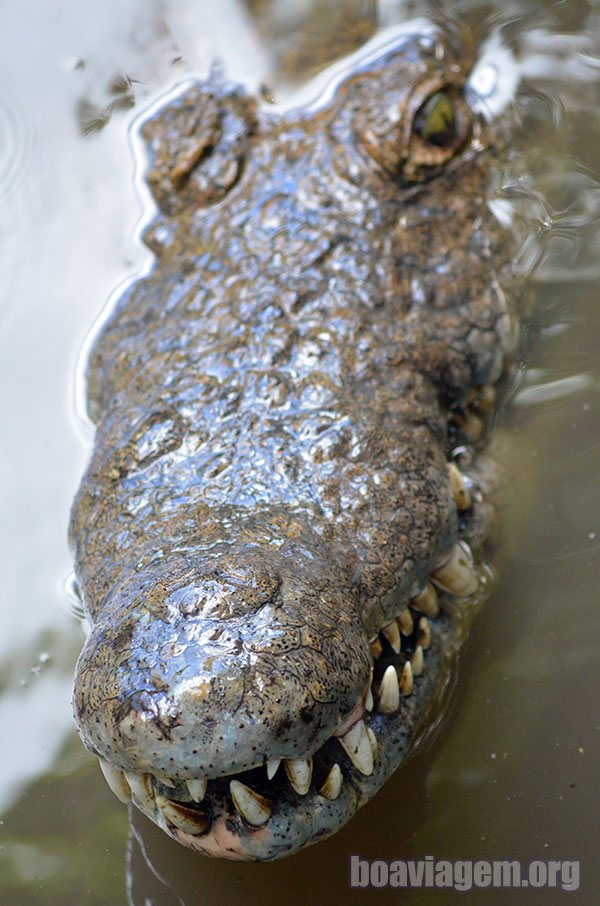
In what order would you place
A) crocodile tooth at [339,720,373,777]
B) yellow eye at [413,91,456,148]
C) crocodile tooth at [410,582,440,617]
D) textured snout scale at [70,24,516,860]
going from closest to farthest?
textured snout scale at [70,24,516,860], crocodile tooth at [339,720,373,777], crocodile tooth at [410,582,440,617], yellow eye at [413,91,456,148]

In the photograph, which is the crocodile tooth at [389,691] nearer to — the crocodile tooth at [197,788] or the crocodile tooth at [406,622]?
the crocodile tooth at [406,622]

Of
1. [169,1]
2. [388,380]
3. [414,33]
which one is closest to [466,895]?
[388,380]

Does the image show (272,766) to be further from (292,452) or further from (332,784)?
(292,452)

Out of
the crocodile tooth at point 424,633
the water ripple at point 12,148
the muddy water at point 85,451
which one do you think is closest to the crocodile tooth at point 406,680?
the crocodile tooth at point 424,633

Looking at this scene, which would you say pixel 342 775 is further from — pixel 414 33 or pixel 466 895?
pixel 414 33

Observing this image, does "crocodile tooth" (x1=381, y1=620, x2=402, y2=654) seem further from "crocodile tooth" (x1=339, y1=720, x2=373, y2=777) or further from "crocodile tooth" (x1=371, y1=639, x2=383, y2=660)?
"crocodile tooth" (x1=339, y1=720, x2=373, y2=777)

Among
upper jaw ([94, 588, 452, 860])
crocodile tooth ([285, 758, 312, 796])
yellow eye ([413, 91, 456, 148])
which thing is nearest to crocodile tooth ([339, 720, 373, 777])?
upper jaw ([94, 588, 452, 860])
